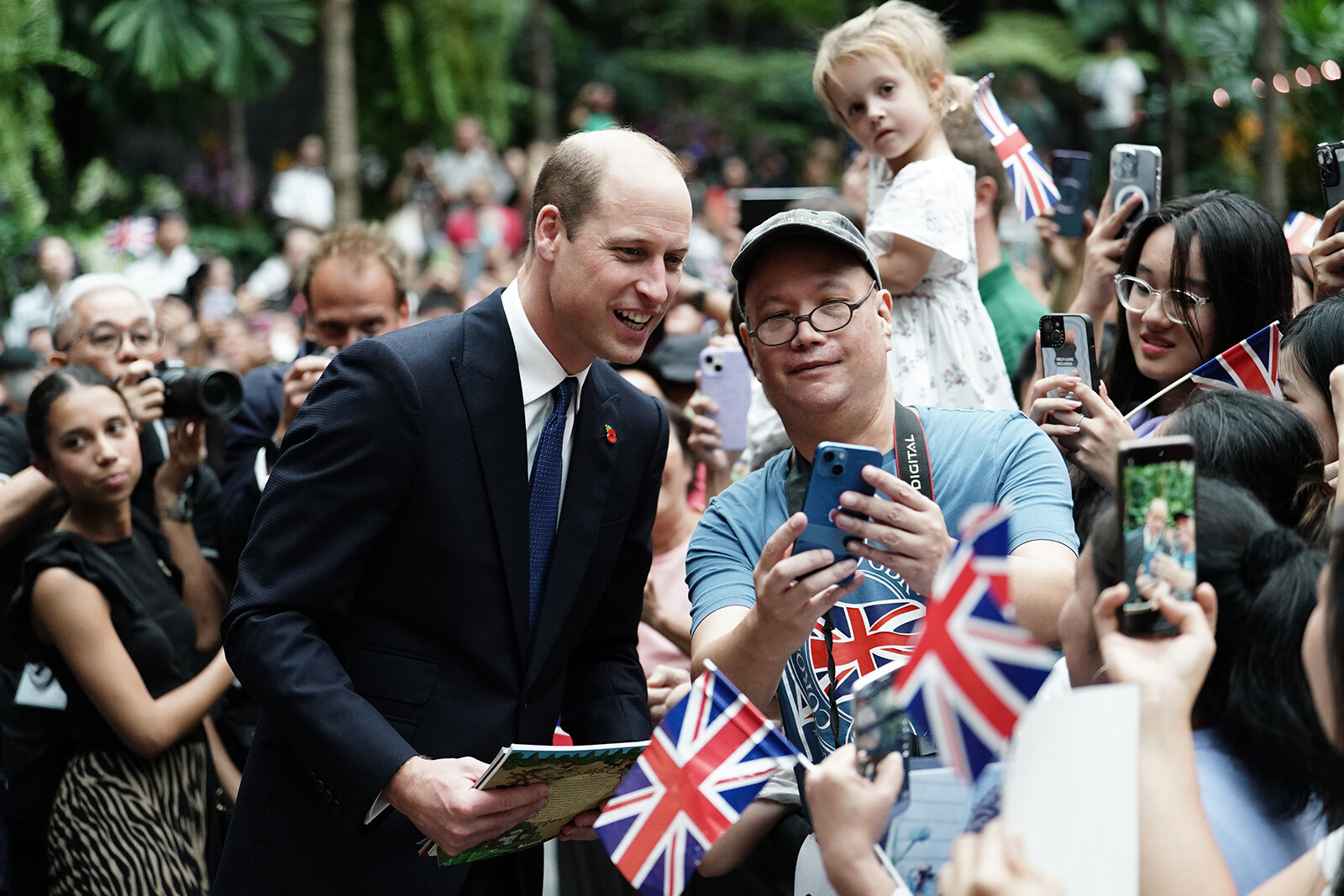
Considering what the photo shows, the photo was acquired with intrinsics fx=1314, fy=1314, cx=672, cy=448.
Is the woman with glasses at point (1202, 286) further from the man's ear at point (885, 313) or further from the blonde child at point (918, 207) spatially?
the man's ear at point (885, 313)

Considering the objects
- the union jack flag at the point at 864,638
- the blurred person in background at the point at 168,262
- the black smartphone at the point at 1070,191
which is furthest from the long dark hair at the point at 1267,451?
the blurred person in background at the point at 168,262

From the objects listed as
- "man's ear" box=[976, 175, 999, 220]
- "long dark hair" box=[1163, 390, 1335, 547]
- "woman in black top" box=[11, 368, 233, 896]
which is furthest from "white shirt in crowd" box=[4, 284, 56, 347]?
"long dark hair" box=[1163, 390, 1335, 547]

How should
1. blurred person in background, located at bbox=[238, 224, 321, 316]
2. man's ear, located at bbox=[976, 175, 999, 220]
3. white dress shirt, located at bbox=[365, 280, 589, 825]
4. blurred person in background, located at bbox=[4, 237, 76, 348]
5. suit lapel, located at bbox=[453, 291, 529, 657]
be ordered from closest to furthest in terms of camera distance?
suit lapel, located at bbox=[453, 291, 529, 657]
white dress shirt, located at bbox=[365, 280, 589, 825]
man's ear, located at bbox=[976, 175, 999, 220]
blurred person in background, located at bbox=[238, 224, 321, 316]
blurred person in background, located at bbox=[4, 237, 76, 348]

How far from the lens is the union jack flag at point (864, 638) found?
2.38m

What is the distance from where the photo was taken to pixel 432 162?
15.0 meters

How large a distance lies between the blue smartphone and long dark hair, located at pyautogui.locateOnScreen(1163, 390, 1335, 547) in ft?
2.43

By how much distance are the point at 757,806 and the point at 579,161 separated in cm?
135

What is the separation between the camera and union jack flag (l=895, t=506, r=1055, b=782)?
1.57 m

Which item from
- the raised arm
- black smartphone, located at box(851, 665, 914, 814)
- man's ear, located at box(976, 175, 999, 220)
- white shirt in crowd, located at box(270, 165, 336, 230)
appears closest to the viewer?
black smartphone, located at box(851, 665, 914, 814)

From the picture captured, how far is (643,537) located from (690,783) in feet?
3.04

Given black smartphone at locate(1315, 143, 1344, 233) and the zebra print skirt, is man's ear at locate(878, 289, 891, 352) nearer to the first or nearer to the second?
black smartphone at locate(1315, 143, 1344, 233)

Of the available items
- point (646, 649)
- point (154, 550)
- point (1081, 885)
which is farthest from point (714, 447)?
point (1081, 885)

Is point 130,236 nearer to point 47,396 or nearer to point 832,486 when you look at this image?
point 47,396

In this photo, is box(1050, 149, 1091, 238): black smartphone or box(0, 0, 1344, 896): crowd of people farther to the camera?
box(1050, 149, 1091, 238): black smartphone
